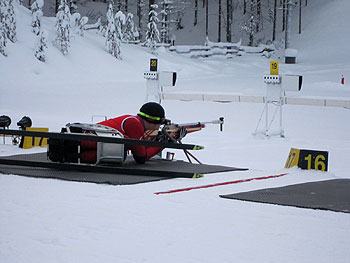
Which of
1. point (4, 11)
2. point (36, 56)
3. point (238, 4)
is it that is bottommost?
point (36, 56)

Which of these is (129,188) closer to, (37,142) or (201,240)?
(201,240)

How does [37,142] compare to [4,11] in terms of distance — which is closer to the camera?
[37,142]

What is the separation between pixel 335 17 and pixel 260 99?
2786 cm

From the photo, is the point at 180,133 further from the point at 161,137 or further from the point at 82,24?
the point at 82,24

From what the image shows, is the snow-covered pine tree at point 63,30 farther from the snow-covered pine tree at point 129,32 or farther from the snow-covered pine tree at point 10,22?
the snow-covered pine tree at point 129,32

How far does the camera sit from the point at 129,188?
6.04 m

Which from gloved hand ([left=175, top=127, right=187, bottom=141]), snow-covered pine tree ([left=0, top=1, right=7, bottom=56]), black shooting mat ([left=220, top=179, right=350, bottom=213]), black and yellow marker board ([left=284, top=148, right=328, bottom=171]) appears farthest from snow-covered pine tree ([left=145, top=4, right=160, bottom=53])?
black shooting mat ([left=220, top=179, right=350, bottom=213])

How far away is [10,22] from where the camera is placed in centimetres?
2875

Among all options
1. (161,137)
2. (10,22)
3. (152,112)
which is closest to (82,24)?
(10,22)

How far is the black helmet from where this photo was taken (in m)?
7.46

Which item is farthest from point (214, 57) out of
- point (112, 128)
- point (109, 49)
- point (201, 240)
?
point (201, 240)

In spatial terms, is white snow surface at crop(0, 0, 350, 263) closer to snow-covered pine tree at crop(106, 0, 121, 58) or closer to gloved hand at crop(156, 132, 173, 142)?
gloved hand at crop(156, 132, 173, 142)

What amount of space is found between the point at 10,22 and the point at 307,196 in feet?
82.7

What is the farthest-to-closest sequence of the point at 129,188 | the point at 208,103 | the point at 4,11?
the point at 4,11
the point at 208,103
the point at 129,188
